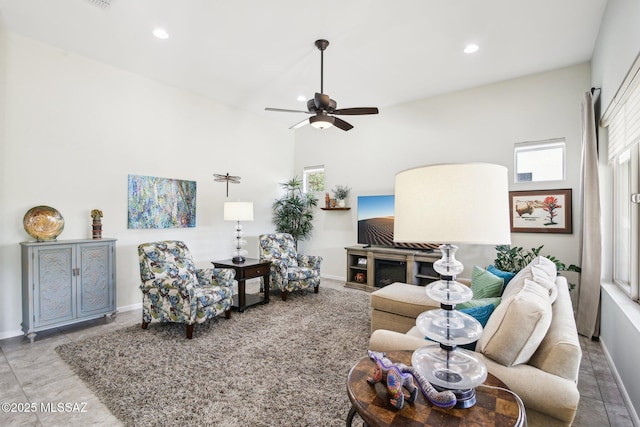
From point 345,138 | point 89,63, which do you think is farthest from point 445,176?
point 345,138

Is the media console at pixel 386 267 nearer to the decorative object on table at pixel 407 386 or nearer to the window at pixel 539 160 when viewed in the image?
the window at pixel 539 160

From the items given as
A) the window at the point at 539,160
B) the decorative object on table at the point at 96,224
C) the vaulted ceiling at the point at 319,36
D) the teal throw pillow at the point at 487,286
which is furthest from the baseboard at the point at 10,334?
the window at the point at 539,160

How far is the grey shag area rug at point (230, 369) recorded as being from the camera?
201 centimetres

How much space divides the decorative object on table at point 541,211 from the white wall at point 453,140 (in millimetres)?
88

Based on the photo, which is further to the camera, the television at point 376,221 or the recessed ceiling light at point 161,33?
the television at point 376,221

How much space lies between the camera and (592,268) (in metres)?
3.30

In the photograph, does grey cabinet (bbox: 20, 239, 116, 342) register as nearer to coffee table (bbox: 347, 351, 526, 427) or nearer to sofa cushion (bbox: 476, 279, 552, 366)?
coffee table (bbox: 347, 351, 526, 427)

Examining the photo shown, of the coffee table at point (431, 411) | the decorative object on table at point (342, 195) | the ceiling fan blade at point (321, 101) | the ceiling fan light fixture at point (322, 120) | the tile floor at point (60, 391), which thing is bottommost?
the tile floor at point (60, 391)

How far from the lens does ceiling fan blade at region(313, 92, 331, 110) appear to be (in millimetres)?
3299

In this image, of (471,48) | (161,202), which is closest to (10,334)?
(161,202)

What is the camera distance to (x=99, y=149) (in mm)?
4020

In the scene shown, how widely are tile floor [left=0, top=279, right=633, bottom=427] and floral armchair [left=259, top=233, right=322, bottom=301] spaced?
2.48 meters

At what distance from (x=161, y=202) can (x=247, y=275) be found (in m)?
1.76

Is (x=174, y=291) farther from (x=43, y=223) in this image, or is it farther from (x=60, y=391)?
(x=43, y=223)
